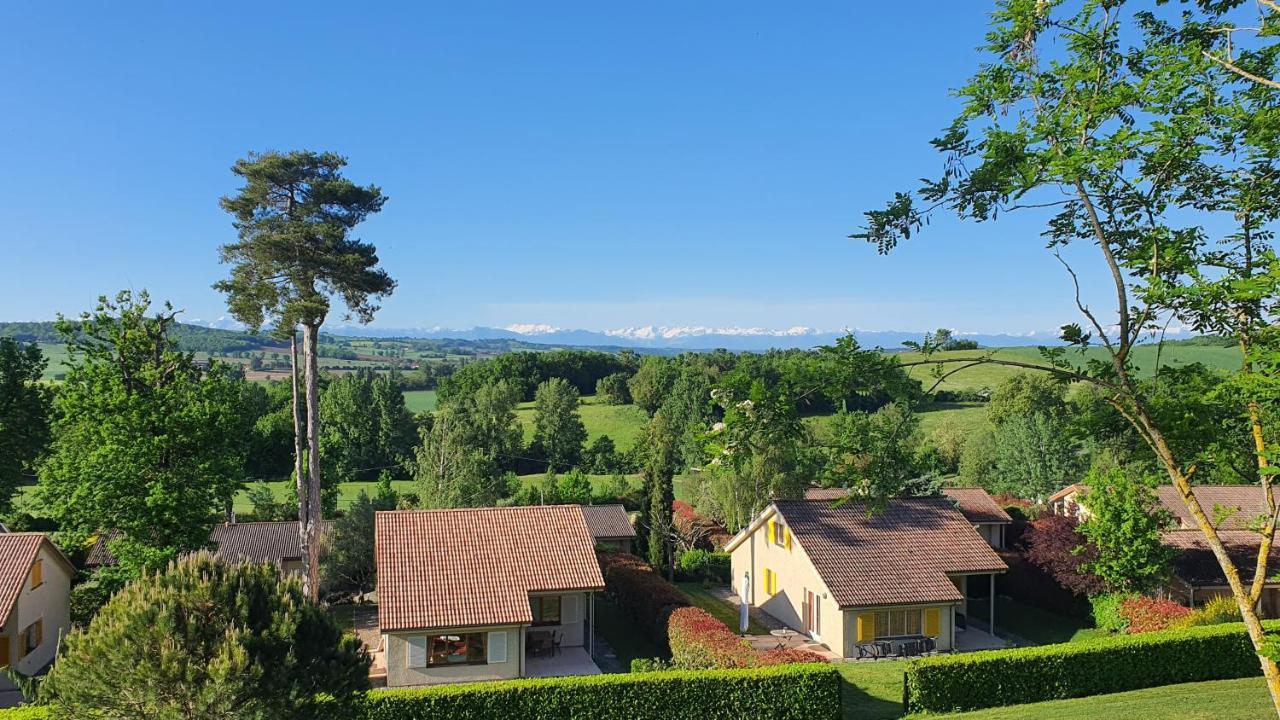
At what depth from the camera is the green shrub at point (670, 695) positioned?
734 inches

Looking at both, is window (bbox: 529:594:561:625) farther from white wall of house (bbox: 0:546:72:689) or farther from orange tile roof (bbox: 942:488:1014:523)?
orange tile roof (bbox: 942:488:1014:523)

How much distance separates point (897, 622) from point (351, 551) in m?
20.9

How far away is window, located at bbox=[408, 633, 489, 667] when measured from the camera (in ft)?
78.1

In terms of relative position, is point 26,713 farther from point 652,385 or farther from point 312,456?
point 652,385

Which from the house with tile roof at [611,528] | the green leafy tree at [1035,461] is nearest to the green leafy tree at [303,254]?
the house with tile roof at [611,528]

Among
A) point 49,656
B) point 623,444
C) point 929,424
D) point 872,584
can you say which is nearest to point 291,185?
point 49,656

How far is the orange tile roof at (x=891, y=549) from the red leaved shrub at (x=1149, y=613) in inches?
153

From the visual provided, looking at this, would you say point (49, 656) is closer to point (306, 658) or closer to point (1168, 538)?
point (306, 658)

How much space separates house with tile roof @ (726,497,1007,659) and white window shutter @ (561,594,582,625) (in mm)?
6283

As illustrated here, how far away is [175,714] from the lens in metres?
11.5

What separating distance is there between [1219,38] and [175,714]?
15827 mm

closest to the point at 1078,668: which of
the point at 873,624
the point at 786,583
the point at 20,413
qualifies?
the point at 873,624

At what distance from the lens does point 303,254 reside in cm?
Answer: 2781

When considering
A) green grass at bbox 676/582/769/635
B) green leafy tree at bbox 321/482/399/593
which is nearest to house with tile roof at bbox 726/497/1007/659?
green grass at bbox 676/582/769/635
